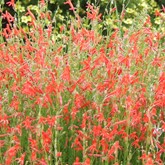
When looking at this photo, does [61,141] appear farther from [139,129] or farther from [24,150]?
[139,129]

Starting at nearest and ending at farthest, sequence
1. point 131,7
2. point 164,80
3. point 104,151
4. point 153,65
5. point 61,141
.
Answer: point 104,151, point 164,80, point 61,141, point 153,65, point 131,7

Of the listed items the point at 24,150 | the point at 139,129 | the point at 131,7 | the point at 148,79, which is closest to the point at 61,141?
the point at 24,150

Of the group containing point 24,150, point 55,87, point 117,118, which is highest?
point 55,87

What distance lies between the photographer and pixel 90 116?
10.1ft

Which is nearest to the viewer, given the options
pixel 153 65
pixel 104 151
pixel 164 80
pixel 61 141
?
pixel 104 151

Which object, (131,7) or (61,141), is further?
(131,7)

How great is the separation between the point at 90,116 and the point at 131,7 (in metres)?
3.90

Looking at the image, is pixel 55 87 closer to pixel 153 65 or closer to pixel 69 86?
pixel 69 86

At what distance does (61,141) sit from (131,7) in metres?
3.78

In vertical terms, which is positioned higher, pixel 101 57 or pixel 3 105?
pixel 101 57

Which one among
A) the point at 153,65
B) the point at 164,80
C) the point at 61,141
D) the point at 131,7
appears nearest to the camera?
the point at 164,80

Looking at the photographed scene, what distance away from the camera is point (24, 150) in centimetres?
330

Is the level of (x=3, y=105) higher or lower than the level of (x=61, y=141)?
higher

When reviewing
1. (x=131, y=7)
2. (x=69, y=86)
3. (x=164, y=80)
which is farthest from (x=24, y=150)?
(x=131, y=7)
